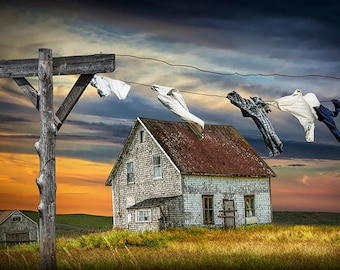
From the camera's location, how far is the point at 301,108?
60.0 ft

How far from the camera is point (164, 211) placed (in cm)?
3275

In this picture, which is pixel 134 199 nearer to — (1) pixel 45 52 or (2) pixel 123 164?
(2) pixel 123 164

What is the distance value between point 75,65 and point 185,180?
19806 millimetres

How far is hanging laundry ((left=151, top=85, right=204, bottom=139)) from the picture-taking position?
16.4 m

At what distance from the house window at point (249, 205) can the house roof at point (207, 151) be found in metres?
1.48

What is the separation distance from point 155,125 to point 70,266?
22681 millimetres

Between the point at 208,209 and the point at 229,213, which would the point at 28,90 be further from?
the point at 229,213

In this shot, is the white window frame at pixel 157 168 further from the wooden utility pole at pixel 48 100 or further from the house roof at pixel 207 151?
the wooden utility pole at pixel 48 100

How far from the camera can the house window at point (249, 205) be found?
3628cm

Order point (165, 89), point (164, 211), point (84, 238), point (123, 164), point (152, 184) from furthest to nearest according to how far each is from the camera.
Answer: point (123, 164) → point (152, 184) → point (164, 211) → point (84, 238) → point (165, 89)

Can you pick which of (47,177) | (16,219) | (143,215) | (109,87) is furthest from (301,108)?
(16,219)

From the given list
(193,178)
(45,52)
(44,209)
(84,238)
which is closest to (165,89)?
(45,52)

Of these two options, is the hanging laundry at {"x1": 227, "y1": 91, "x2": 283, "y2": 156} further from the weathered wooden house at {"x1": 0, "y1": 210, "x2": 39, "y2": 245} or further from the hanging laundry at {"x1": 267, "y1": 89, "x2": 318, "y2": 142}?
the weathered wooden house at {"x1": 0, "y1": 210, "x2": 39, "y2": 245}

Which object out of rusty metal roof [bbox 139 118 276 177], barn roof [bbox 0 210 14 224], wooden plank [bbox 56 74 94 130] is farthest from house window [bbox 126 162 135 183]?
wooden plank [bbox 56 74 94 130]
